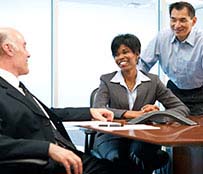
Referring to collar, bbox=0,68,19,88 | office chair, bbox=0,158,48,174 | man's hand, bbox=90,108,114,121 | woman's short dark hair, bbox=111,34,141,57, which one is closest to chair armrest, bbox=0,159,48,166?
office chair, bbox=0,158,48,174

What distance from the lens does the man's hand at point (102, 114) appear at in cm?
231

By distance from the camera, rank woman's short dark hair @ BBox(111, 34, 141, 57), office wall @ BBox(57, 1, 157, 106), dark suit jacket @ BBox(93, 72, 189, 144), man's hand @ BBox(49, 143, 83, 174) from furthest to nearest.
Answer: office wall @ BBox(57, 1, 157, 106) → woman's short dark hair @ BBox(111, 34, 141, 57) → dark suit jacket @ BBox(93, 72, 189, 144) → man's hand @ BBox(49, 143, 83, 174)

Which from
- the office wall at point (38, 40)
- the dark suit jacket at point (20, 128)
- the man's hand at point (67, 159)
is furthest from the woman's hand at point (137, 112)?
the office wall at point (38, 40)

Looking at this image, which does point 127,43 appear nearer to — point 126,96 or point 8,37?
point 126,96

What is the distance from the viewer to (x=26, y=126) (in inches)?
68.7

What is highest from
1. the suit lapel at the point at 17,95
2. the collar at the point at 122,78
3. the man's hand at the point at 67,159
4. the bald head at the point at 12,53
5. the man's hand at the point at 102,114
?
the bald head at the point at 12,53

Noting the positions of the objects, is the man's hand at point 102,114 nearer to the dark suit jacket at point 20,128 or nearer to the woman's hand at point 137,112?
the woman's hand at point 137,112

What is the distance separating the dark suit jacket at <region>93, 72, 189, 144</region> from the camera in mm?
2600

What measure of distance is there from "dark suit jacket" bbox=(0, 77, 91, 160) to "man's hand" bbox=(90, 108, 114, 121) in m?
0.50

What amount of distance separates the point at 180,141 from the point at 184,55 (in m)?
1.84

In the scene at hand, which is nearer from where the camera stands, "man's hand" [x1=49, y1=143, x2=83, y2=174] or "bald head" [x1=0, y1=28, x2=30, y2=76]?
"man's hand" [x1=49, y1=143, x2=83, y2=174]

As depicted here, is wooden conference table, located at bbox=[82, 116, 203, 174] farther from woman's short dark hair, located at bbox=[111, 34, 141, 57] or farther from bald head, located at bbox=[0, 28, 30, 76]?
woman's short dark hair, located at bbox=[111, 34, 141, 57]

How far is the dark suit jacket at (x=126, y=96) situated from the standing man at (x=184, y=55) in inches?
22.3

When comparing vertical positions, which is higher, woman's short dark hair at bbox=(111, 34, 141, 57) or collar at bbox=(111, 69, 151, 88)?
woman's short dark hair at bbox=(111, 34, 141, 57)
